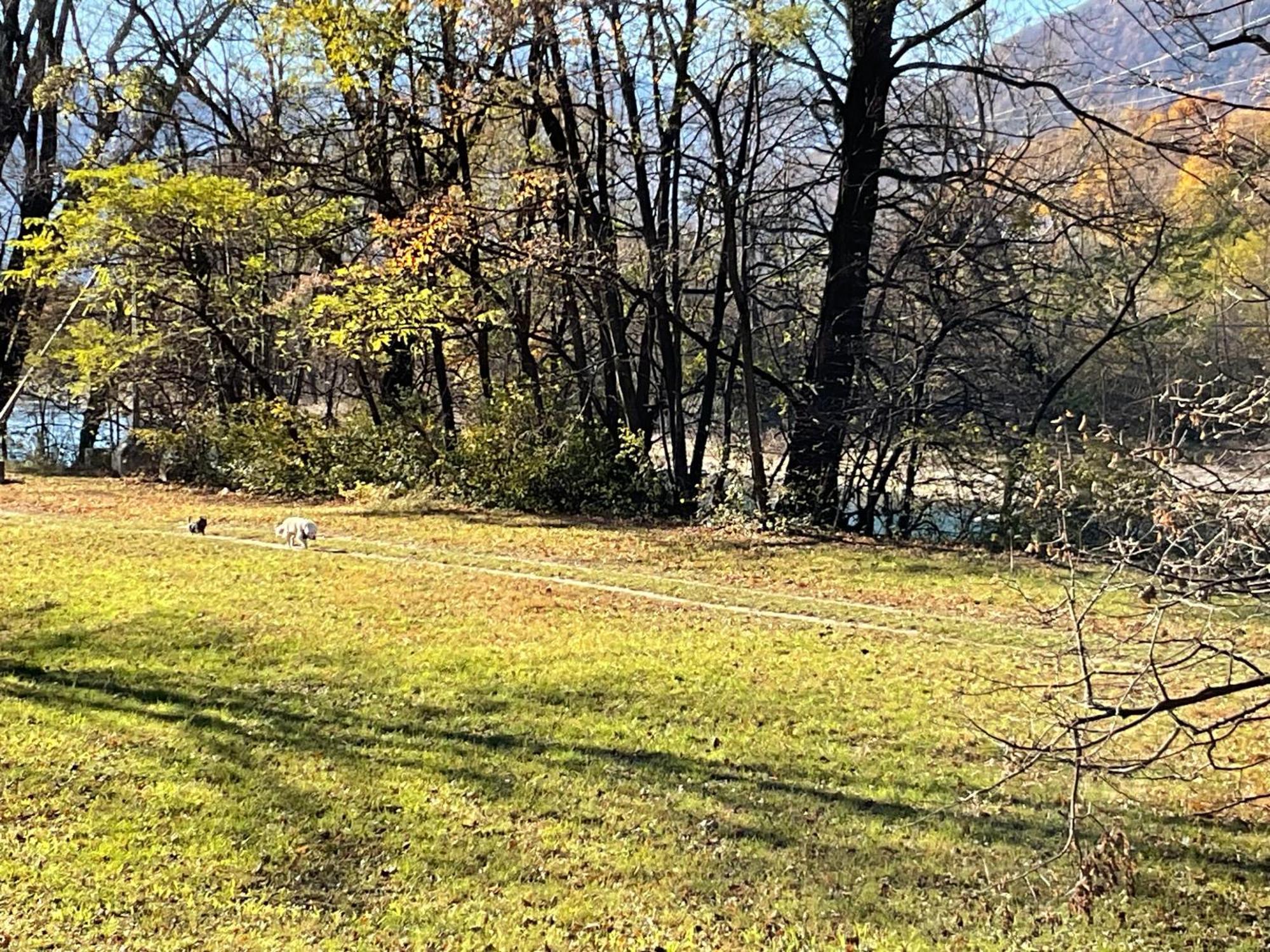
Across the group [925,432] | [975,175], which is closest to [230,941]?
[925,432]

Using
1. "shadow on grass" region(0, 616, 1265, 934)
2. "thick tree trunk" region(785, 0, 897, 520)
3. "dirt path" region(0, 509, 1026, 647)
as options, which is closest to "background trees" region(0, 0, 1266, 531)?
"thick tree trunk" region(785, 0, 897, 520)

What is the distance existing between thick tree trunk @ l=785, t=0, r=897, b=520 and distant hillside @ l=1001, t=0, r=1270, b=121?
5.73 ft

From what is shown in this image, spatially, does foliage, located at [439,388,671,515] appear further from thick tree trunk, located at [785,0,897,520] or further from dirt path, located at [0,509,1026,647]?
dirt path, located at [0,509,1026,647]

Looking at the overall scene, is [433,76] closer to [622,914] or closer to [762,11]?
[762,11]

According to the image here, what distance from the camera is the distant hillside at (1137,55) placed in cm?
513

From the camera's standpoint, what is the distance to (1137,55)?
28.2 feet

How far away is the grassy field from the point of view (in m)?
3.73

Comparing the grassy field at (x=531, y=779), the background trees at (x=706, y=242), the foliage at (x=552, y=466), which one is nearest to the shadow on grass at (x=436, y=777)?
the grassy field at (x=531, y=779)

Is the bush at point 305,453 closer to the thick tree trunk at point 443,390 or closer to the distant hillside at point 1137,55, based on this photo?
the thick tree trunk at point 443,390

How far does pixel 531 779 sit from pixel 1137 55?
7.73m

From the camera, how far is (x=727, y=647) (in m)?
7.41

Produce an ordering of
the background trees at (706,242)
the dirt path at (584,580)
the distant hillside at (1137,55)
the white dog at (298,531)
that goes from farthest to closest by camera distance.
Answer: the background trees at (706,242)
the white dog at (298,531)
the dirt path at (584,580)
the distant hillside at (1137,55)

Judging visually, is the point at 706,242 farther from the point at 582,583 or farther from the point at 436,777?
the point at 436,777

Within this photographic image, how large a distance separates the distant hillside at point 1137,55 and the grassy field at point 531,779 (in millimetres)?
3318
